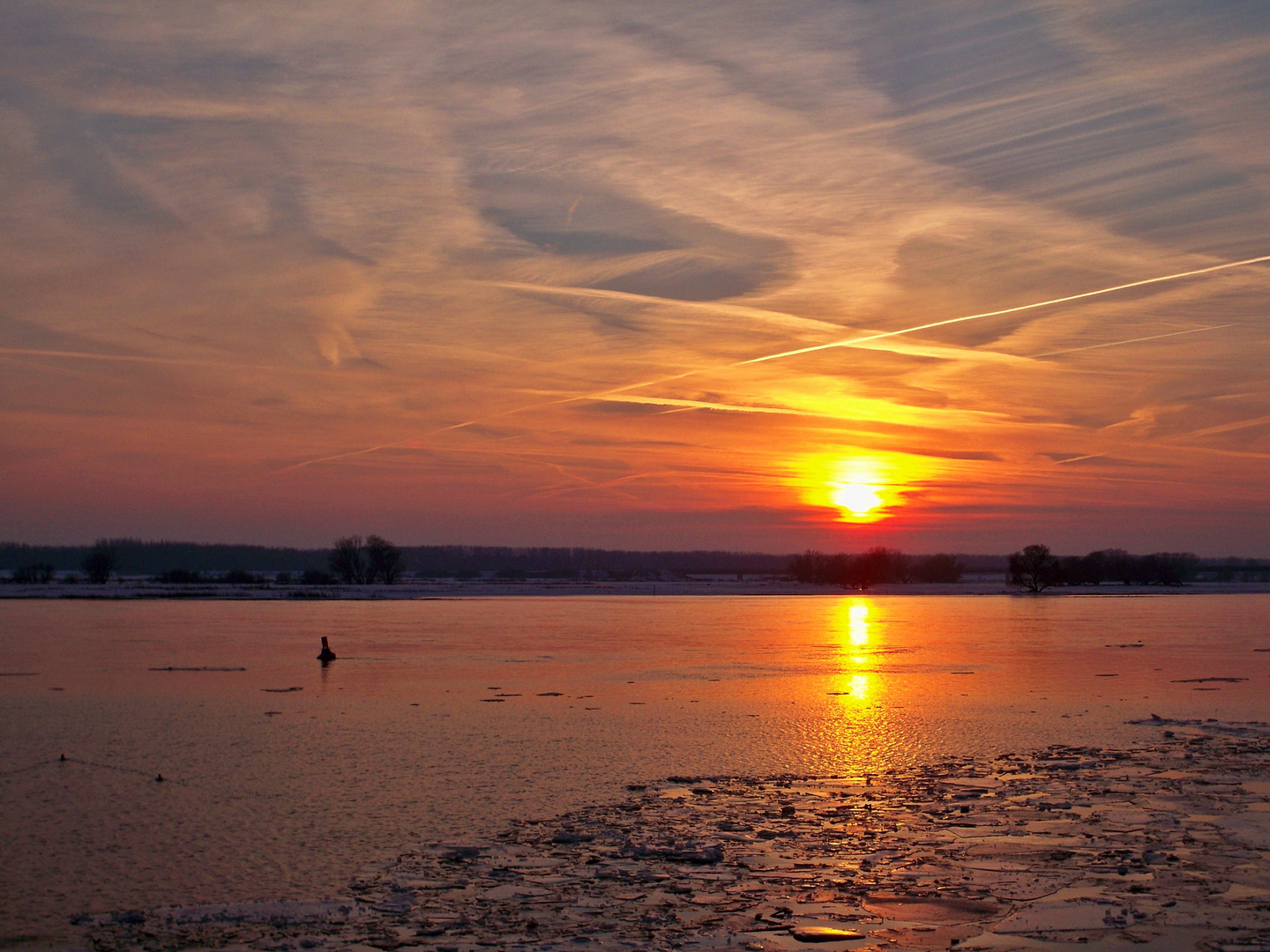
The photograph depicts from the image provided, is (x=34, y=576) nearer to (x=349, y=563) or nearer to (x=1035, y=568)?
(x=349, y=563)

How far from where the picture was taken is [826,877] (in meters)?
8.72

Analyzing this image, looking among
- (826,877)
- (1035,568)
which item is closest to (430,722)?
(826,877)

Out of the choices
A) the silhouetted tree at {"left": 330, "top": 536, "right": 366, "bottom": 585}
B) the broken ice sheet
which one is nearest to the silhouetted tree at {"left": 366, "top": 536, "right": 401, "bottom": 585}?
the silhouetted tree at {"left": 330, "top": 536, "right": 366, "bottom": 585}

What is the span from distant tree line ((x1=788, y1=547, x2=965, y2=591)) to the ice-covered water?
296 ft

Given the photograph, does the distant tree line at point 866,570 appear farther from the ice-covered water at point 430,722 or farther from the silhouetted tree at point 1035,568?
the ice-covered water at point 430,722

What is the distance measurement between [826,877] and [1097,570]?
125672mm

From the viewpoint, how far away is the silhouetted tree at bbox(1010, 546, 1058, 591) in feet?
334

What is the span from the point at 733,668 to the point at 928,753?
12.2 m

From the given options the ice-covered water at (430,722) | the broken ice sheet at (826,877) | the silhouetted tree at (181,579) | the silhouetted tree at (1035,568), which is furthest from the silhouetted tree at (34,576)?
the broken ice sheet at (826,877)

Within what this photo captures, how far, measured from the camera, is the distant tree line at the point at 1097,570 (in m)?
106

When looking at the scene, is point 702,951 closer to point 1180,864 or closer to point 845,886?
point 845,886

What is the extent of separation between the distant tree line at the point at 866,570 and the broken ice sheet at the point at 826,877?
10907cm

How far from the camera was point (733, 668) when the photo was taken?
26734mm

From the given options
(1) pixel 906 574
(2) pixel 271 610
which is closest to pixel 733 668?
(2) pixel 271 610
